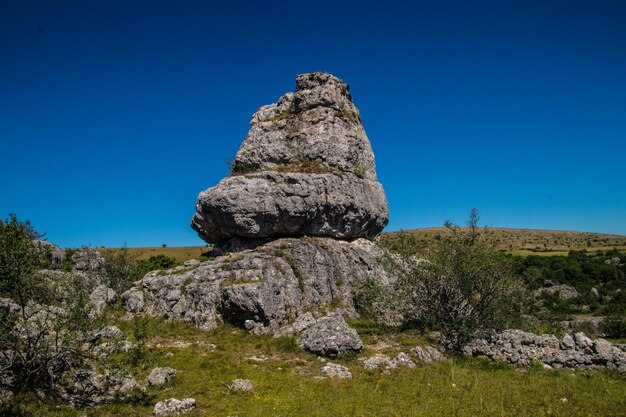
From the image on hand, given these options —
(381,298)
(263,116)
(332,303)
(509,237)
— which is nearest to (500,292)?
(381,298)

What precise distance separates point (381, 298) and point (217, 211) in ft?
57.2

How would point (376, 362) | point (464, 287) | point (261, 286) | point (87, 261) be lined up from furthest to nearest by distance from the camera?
point (87, 261) → point (261, 286) → point (464, 287) → point (376, 362)

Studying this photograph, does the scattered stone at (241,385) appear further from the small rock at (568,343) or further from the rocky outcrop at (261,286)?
the small rock at (568,343)

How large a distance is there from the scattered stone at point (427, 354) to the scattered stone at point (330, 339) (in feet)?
11.0

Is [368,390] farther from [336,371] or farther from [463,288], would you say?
[463,288]

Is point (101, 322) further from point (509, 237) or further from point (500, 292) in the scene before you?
point (509, 237)

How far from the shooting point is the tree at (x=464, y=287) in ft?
80.4

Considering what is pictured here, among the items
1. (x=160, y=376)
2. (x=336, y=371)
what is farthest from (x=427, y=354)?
(x=160, y=376)

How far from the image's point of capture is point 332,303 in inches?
1337

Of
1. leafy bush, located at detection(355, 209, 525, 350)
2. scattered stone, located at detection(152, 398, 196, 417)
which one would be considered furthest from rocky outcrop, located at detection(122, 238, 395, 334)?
scattered stone, located at detection(152, 398, 196, 417)

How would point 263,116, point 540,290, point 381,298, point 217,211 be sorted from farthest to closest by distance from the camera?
point 540,290 → point 263,116 → point 217,211 → point 381,298

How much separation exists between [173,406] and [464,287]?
18.3 metres

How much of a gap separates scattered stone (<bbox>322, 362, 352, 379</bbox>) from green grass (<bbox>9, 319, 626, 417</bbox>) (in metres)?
0.49

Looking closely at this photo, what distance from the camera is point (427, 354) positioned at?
2291cm
